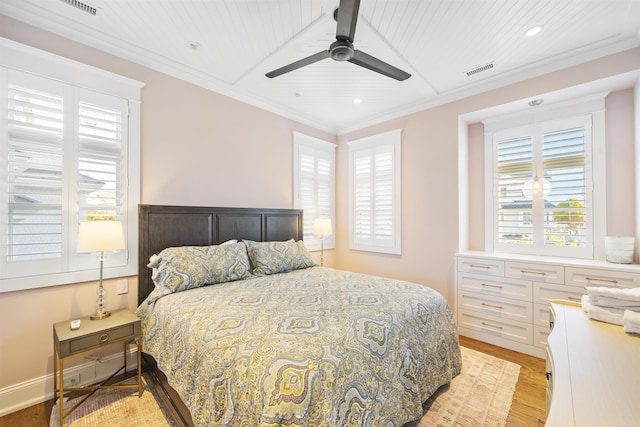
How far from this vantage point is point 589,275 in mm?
2463

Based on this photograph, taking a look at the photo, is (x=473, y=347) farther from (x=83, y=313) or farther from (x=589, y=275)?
(x=83, y=313)

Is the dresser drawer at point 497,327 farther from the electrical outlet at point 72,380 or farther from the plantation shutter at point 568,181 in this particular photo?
the electrical outlet at point 72,380

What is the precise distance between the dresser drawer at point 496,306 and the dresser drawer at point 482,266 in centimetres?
27

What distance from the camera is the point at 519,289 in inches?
111

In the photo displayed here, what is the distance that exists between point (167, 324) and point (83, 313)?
99 cm

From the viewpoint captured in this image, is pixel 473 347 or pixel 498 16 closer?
pixel 498 16

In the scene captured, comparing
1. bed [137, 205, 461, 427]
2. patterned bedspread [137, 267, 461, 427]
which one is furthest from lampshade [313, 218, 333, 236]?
patterned bedspread [137, 267, 461, 427]

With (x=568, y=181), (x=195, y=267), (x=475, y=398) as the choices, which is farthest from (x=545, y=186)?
(x=195, y=267)

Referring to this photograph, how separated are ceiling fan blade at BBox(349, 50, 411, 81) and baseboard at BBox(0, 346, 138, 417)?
3211mm

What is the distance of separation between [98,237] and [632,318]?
10.7 ft

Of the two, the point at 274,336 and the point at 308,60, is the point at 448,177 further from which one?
the point at 274,336

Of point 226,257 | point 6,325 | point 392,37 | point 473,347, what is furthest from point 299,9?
point 473,347

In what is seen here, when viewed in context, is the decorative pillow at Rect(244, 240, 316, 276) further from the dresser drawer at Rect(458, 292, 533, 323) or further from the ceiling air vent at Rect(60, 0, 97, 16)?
the ceiling air vent at Rect(60, 0, 97, 16)

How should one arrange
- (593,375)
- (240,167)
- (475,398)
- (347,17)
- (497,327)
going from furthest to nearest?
(240,167) < (497,327) < (475,398) < (347,17) < (593,375)
